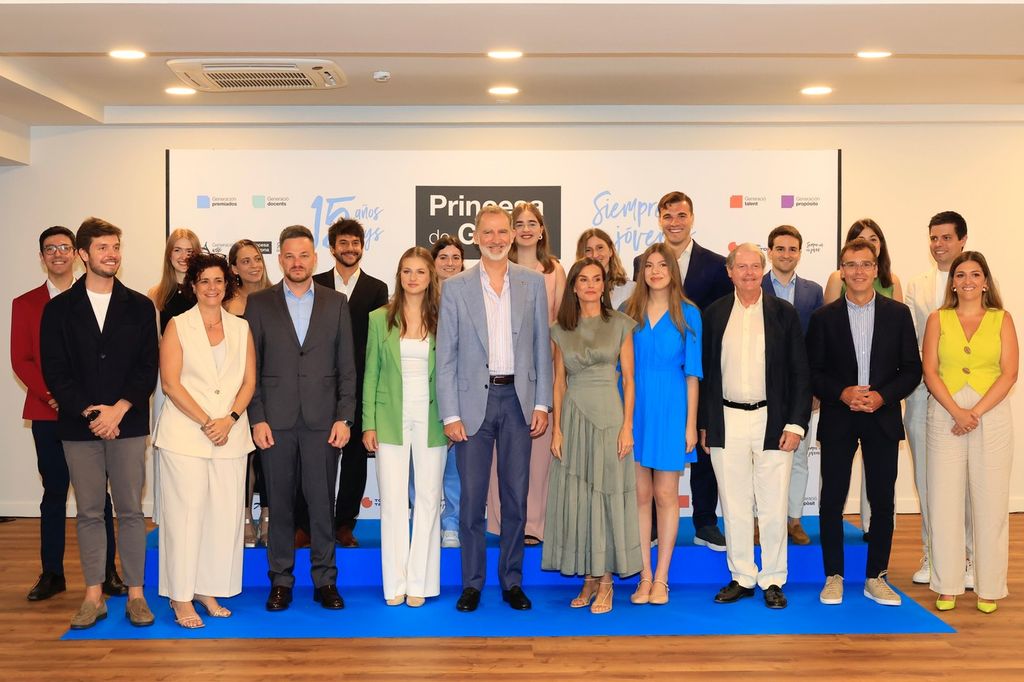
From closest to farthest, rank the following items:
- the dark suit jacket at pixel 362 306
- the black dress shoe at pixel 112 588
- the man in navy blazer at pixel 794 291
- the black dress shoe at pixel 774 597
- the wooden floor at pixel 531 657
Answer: the wooden floor at pixel 531 657 < the black dress shoe at pixel 774 597 < the black dress shoe at pixel 112 588 < the dark suit jacket at pixel 362 306 < the man in navy blazer at pixel 794 291

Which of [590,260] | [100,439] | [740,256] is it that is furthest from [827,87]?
[100,439]

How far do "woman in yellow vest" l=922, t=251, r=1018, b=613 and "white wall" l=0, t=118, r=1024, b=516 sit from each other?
246 cm

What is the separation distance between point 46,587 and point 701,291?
375 centimetres

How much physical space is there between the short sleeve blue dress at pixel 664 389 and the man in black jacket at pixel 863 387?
651 mm

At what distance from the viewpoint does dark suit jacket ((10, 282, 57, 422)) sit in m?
4.94

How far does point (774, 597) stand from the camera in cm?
482

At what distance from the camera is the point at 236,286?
15.2ft

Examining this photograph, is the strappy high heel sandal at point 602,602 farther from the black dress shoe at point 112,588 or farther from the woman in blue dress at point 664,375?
the black dress shoe at point 112,588

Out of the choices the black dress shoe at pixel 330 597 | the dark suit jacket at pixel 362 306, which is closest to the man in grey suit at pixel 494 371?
the black dress shoe at pixel 330 597

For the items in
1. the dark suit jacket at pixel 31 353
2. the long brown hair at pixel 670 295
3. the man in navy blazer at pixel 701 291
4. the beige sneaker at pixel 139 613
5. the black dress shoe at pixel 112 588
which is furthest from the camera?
the man in navy blazer at pixel 701 291

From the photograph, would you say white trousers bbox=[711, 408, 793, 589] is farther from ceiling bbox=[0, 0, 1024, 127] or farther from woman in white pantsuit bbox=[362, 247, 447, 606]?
ceiling bbox=[0, 0, 1024, 127]

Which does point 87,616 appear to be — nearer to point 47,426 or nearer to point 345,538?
point 47,426

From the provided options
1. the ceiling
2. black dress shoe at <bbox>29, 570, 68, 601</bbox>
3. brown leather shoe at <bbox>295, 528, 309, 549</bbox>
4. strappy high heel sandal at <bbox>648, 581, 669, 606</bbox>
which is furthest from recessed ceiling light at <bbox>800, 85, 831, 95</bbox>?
black dress shoe at <bbox>29, 570, 68, 601</bbox>

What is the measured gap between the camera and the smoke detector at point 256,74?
5.48 metres
